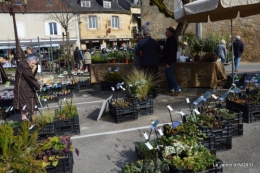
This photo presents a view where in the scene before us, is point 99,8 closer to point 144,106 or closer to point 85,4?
point 85,4

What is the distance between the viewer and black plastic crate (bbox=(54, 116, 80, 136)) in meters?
5.04

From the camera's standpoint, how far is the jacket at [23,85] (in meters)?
5.20

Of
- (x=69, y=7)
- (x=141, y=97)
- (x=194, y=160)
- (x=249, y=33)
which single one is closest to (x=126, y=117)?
(x=141, y=97)

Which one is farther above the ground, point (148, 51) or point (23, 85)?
point (148, 51)

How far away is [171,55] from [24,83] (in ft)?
12.3

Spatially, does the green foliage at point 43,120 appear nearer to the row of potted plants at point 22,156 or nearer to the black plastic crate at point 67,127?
the black plastic crate at point 67,127

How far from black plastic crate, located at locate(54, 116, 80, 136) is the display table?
13.2 ft

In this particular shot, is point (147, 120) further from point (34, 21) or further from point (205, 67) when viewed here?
point (34, 21)

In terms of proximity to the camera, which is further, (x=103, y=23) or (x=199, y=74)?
(x=103, y=23)

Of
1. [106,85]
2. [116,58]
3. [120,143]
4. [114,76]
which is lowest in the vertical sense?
[120,143]

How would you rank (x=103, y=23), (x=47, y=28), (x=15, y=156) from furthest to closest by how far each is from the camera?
(x=103, y=23), (x=47, y=28), (x=15, y=156)

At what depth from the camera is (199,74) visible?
Result: 7.93 metres

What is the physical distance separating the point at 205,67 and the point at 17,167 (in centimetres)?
623

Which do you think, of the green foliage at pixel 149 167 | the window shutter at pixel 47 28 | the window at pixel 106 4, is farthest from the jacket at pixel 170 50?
the window at pixel 106 4
